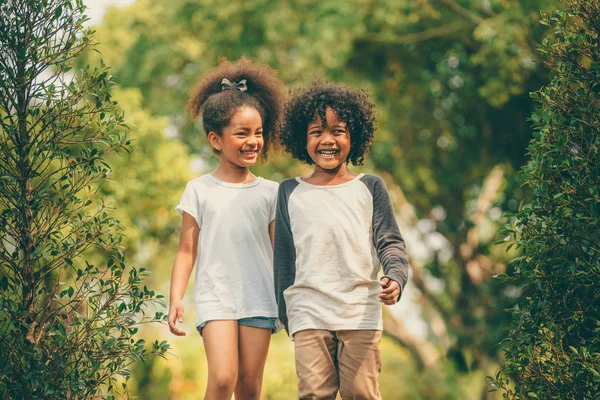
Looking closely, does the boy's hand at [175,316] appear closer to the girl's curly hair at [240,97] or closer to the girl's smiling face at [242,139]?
the girl's smiling face at [242,139]

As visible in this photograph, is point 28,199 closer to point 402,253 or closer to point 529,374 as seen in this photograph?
point 402,253

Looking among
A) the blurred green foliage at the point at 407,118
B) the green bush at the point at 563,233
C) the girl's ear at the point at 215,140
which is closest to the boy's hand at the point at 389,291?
the green bush at the point at 563,233

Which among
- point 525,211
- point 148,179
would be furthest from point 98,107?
point 148,179

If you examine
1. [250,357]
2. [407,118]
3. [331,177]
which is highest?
[407,118]

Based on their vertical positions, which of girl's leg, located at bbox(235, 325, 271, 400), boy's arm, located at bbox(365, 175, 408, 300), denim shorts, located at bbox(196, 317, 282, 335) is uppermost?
boy's arm, located at bbox(365, 175, 408, 300)

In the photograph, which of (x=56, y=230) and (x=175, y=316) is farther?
(x=175, y=316)

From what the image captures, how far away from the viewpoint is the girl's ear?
5355 millimetres

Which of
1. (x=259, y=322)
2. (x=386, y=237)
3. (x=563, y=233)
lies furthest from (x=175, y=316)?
(x=563, y=233)

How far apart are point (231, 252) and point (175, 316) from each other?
481 mm

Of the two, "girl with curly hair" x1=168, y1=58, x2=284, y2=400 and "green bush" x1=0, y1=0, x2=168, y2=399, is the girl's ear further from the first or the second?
"green bush" x1=0, y1=0, x2=168, y2=399

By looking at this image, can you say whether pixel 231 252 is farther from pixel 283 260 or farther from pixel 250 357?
pixel 250 357

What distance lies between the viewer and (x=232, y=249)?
5102 mm

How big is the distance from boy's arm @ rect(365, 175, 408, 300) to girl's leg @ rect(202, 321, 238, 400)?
96 centimetres

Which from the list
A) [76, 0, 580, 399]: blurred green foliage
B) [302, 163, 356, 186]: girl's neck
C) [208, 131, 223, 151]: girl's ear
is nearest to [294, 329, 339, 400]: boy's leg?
[302, 163, 356, 186]: girl's neck
